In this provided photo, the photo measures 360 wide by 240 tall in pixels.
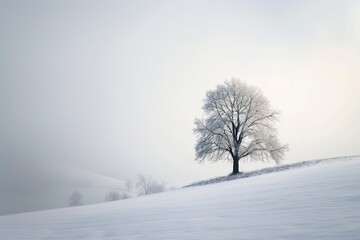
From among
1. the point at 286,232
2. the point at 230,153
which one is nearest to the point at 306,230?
the point at 286,232

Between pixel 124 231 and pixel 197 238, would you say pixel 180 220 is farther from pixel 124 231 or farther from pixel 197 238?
pixel 197 238

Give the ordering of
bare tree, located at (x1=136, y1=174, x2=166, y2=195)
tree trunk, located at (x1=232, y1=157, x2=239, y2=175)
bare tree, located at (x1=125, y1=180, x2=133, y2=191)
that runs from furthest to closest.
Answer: bare tree, located at (x1=125, y1=180, x2=133, y2=191) → bare tree, located at (x1=136, y1=174, x2=166, y2=195) → tree trunk, located at (x1=232, y1=157, x2=239, y2=175)

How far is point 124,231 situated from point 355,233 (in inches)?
149

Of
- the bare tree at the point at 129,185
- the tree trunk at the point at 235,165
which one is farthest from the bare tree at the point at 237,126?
the bare tree at the point at 129,185

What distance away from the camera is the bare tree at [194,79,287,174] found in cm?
2773

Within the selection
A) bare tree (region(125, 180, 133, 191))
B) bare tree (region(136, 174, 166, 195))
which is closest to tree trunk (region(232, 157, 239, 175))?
bare tree (region(136, 174, 166, 195))

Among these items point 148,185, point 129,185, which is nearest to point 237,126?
point 148,185

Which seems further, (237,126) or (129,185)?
(129,185)

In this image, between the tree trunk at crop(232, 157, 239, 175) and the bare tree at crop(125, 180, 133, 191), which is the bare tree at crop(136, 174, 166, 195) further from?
the tree trunk at crop(232, 157, 239, 175)

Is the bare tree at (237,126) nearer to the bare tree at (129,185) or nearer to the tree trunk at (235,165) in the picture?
the tree trunk at (235,165)

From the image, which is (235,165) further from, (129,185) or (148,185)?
(129,185)

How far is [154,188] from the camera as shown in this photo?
221 feet

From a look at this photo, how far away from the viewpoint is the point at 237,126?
2812 cm

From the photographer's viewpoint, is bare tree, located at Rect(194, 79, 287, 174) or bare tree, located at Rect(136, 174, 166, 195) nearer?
Answer: bare tree, located at Rect(194, 79, 287, 174)
